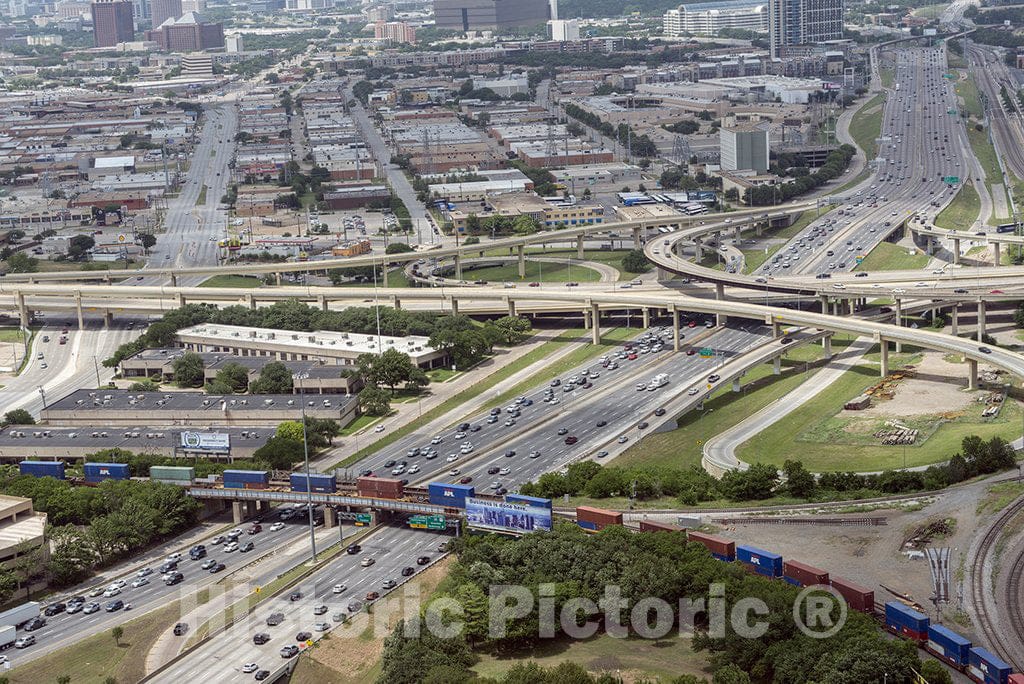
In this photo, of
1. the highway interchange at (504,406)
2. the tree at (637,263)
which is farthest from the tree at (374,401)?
the tree at (637,263)

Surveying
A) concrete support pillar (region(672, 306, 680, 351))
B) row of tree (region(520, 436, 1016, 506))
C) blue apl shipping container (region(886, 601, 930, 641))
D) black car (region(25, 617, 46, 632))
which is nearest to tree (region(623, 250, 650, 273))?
concrete support pillar (region(672, 306, 680, 351))

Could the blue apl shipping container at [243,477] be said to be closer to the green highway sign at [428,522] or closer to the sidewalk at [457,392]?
the sidewalk at [457,392]

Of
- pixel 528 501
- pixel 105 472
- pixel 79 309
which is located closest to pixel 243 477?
pixel 105 472

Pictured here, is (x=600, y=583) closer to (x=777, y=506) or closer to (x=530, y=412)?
(x=777, y=506)

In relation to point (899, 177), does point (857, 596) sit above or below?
below

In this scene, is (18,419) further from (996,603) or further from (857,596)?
(996,603)

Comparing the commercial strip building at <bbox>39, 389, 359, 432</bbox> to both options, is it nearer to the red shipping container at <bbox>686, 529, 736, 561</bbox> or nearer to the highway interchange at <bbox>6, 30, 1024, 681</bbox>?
the highway interchange at <bbox>6, 30, 1024, 681</bbox>
